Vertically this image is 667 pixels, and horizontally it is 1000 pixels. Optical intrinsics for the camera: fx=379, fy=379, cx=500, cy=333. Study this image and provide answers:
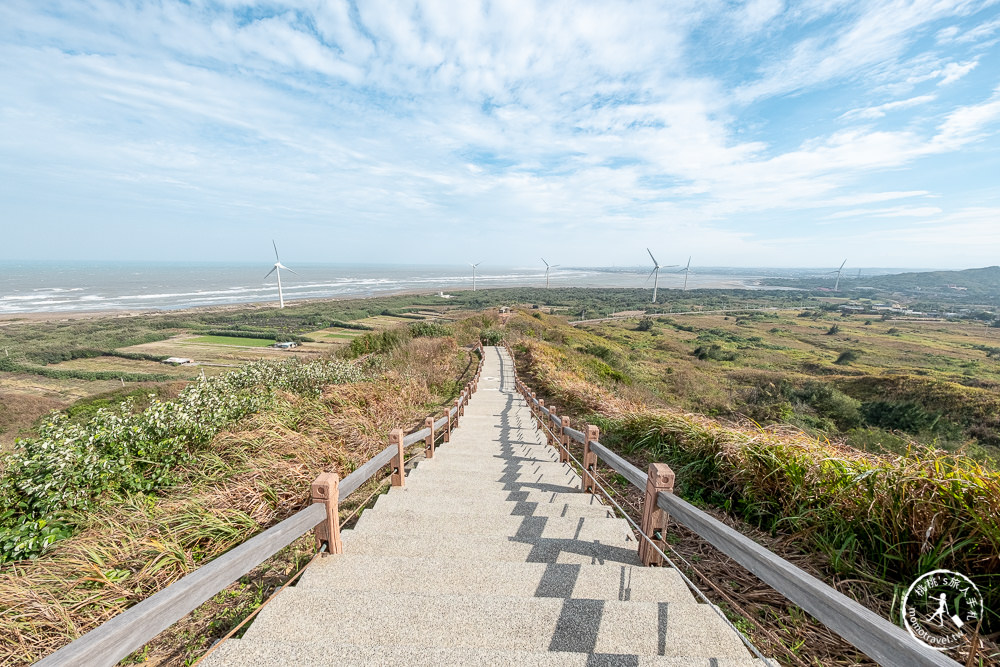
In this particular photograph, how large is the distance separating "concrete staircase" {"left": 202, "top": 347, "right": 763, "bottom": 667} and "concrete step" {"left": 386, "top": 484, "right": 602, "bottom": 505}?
0.13ft

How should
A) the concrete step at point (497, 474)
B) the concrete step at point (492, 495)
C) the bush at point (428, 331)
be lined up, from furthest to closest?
the bush at point (428, 331)
the concrete step at point (497, 474)
the concrete step at point (492, 495)

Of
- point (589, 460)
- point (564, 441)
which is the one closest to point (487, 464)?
point (564, 441)

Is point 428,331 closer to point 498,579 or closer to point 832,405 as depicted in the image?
point 832,405

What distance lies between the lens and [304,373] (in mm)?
8578

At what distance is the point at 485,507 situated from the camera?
391cm

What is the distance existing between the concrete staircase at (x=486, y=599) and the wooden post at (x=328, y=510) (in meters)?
0.11

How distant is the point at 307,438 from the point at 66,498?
2078 mm

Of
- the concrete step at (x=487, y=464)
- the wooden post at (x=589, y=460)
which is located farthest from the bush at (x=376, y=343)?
the wooden post at (x=589, y=460)

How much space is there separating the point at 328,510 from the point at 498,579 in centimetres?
131

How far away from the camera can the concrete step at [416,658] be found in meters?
1.76

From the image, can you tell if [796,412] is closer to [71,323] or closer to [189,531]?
[189,531]

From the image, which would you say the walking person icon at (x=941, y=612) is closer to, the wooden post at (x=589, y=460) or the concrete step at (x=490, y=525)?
the concrete step at (x=490, y=525)

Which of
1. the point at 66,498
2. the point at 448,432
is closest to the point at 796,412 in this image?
the point at 448,432

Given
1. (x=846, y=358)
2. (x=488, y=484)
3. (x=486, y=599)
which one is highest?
(x=486, y=599)
